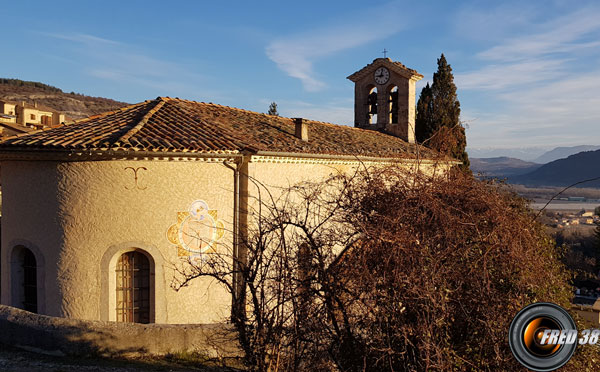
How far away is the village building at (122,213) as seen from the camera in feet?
28.6

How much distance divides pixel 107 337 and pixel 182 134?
431cm

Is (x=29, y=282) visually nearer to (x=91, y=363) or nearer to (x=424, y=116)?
(x=91, y=363)

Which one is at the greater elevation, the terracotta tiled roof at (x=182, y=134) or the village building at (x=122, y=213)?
the terracotta tiled roof at (x=182, y=134)

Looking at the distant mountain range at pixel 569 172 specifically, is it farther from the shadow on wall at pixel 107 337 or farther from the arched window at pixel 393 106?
the shadow on wall at pixel 107 337

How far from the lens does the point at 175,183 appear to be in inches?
353

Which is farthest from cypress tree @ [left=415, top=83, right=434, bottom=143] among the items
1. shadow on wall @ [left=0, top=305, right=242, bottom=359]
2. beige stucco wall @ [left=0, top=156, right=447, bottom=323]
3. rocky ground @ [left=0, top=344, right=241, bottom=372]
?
rocky ground @ [left=0, top=344, right=241, bottom=372]

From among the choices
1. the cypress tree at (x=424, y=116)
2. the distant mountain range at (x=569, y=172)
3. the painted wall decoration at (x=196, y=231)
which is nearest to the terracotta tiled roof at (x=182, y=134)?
the painted wall decoration at (x=196, y=231)

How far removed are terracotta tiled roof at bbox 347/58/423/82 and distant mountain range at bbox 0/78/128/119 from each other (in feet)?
221

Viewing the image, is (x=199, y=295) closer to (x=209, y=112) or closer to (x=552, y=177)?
(x=209, y=112)

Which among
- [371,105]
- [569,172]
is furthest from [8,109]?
[569,172]

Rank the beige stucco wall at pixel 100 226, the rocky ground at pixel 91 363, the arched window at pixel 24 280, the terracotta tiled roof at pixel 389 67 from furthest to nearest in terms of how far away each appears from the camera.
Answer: the terracotta tiled roof at pixel 389 67 → the arched window at pixel 24 280 → the beige stucco wall at pixel 100 226 → the rocky ground at pixel 91 363

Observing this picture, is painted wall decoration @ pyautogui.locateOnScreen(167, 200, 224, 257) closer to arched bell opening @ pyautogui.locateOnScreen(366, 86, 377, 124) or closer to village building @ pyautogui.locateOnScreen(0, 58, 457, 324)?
village building @ pyautogui.locateOnScreen(0, 58, 457, 324)

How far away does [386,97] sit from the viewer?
20000 millimetres

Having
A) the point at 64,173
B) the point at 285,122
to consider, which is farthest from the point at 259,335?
the point at 285,122
